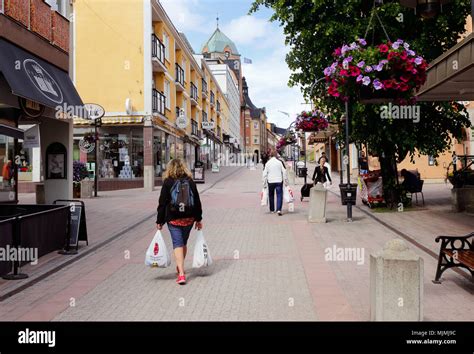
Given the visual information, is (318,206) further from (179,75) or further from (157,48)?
(179,75)

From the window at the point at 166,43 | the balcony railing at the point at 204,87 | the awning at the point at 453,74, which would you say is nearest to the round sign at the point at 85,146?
the window at the point at 166,43

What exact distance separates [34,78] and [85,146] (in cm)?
1743

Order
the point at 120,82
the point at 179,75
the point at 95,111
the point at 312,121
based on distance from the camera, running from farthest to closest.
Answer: the point at 179,75
the point at 120,82
the point at 95,111
the point at 312,121

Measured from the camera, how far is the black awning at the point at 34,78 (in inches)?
347

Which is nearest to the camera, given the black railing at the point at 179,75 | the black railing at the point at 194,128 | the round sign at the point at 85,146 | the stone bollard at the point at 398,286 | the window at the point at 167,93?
the stone bollard at the point at 398,286

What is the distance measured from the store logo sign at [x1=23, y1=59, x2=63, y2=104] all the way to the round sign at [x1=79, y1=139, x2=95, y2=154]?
Result: 15729 mm

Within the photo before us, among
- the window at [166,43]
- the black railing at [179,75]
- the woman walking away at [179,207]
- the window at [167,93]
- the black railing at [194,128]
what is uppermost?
the window at [166,43]

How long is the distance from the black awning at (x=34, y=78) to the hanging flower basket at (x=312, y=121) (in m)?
7.59

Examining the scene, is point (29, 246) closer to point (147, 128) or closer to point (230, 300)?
point (230, 300)

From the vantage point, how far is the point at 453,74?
7.76 m

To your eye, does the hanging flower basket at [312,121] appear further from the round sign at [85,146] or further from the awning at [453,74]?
the round sign at [85,146]

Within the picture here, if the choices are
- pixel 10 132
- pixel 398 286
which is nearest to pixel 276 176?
pixel 10 132
